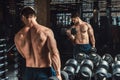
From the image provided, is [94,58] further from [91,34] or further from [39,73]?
[39,73]

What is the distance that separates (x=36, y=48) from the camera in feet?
15.5

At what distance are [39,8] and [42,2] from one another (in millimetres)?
223

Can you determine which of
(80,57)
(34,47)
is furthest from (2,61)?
(34,47)

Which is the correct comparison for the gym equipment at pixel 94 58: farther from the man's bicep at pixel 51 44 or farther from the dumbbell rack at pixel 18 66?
the man's bicep at pixel 51 44

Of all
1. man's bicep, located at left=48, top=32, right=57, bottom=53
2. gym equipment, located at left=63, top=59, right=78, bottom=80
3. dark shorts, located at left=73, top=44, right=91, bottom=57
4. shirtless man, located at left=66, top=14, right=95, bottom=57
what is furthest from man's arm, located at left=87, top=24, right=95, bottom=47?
man's bicep, located at left=48, top=32, right=57, bottom=53

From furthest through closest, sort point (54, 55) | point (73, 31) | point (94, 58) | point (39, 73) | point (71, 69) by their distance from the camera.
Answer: point (73, 31) → point (94, 58) → point (71, 69) → point (39, 73) → point (54, 55)

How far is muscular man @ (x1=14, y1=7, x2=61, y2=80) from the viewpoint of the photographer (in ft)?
15.1

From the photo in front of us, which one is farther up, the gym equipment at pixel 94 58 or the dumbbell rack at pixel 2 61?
the dumbbell rack at pixel 2 61

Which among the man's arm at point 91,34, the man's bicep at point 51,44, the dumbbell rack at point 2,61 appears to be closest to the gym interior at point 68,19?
the man's arm at point 91,34

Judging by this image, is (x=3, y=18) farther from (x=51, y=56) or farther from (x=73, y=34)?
(x=51, y=56)

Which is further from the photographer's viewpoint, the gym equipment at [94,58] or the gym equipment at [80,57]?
the gym equipment at [80,57]

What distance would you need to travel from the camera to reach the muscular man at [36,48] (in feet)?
15.1

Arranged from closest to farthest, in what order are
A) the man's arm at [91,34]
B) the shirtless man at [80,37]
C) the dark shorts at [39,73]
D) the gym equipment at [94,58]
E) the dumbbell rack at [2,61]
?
the dark shorts at [39,73]
the dumbbell rack at [2,61]
the gym equipment at [94,58]
the shirtless man at [80,37]
the man's arm at [91,34]

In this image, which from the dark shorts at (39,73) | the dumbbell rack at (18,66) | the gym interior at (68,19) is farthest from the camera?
the gym interior at (68,19)
